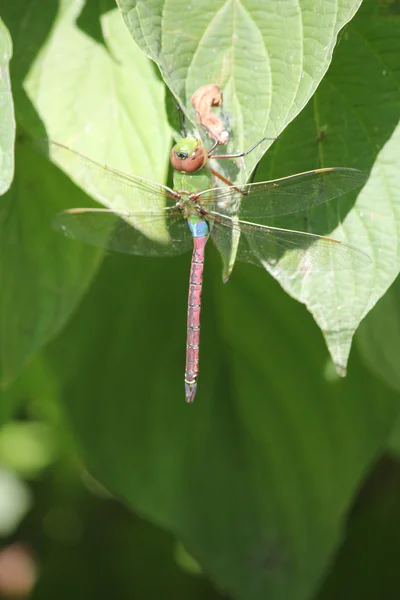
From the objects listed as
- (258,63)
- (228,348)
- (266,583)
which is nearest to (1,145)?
(258,63)

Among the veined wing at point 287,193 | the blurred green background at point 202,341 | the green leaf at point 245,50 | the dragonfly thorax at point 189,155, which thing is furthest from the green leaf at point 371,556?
the green leaf at point 245,50

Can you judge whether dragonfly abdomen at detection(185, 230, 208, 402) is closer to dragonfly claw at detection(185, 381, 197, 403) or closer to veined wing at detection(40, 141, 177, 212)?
dragonfly claw at detection(185, 381, 197, 403)

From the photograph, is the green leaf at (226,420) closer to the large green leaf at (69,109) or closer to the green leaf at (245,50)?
the large green leaf at (69,109)

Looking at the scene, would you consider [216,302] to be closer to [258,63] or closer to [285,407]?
[285,407]

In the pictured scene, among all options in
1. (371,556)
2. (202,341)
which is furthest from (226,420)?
(371,556)

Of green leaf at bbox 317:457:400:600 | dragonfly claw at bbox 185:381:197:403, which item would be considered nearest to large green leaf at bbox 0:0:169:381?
dragonfly claw at bbox 185:381:197:403
